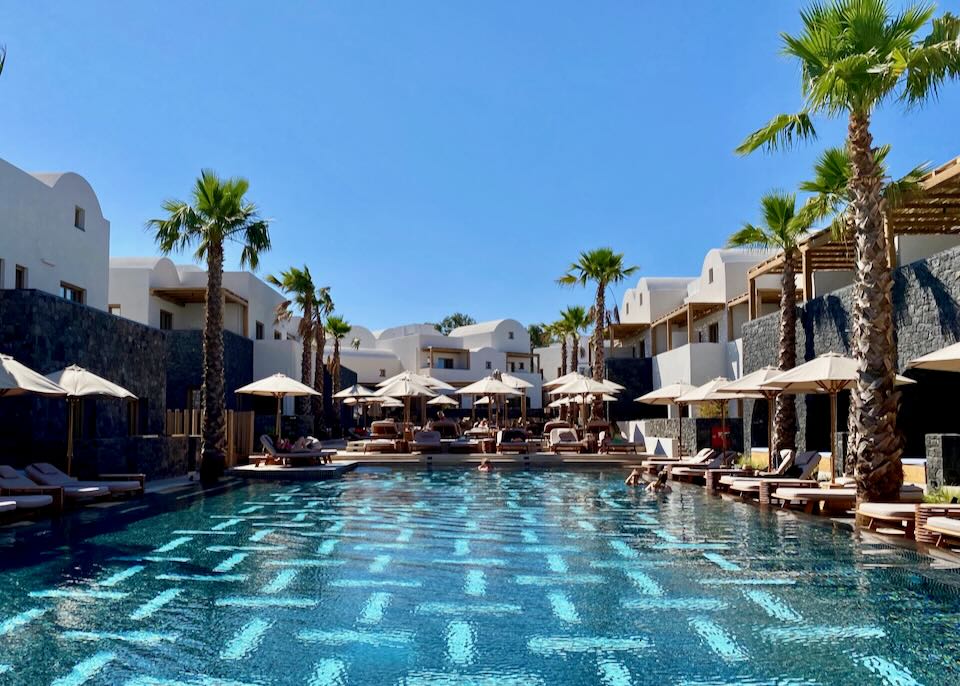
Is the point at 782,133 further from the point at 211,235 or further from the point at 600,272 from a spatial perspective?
the point at 600,272

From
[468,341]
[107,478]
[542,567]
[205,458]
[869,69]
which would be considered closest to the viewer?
[542,567]

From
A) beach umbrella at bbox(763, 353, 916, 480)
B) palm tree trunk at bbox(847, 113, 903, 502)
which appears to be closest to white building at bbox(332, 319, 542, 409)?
beach umbrella at bbox(763, 353, 916, 480)

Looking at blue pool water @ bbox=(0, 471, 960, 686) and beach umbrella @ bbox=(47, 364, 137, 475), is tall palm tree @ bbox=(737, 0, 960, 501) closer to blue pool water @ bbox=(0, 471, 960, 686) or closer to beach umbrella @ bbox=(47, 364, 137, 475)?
blue pool water @ bbox=(0, 471, 960, 686)

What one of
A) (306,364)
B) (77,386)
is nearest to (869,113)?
(77,386)

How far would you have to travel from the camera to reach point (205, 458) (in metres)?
18.0

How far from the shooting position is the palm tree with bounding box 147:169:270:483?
1900cm

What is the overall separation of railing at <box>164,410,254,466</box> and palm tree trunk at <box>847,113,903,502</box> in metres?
14.2

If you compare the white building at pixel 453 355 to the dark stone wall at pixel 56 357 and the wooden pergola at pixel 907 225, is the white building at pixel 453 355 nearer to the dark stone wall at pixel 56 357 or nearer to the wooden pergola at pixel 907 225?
the wooden pergola at pixel 907 225

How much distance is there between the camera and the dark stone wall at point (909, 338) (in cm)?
1420

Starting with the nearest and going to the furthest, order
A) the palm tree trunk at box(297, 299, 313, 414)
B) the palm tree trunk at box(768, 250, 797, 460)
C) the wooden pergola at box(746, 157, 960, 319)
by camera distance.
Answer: the wooden pergola at box(746, 157, 960, 319)
the palm tree trunk at box(768, 250, 797, 460)
the palm tree trunk at box(297, 299, 313, 414)

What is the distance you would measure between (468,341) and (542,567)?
4905 cm

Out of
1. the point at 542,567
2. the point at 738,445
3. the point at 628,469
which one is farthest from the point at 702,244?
the point at 542,567

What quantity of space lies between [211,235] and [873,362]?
1446 cm

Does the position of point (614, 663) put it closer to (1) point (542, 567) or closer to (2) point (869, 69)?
(1) point (542, 567)
